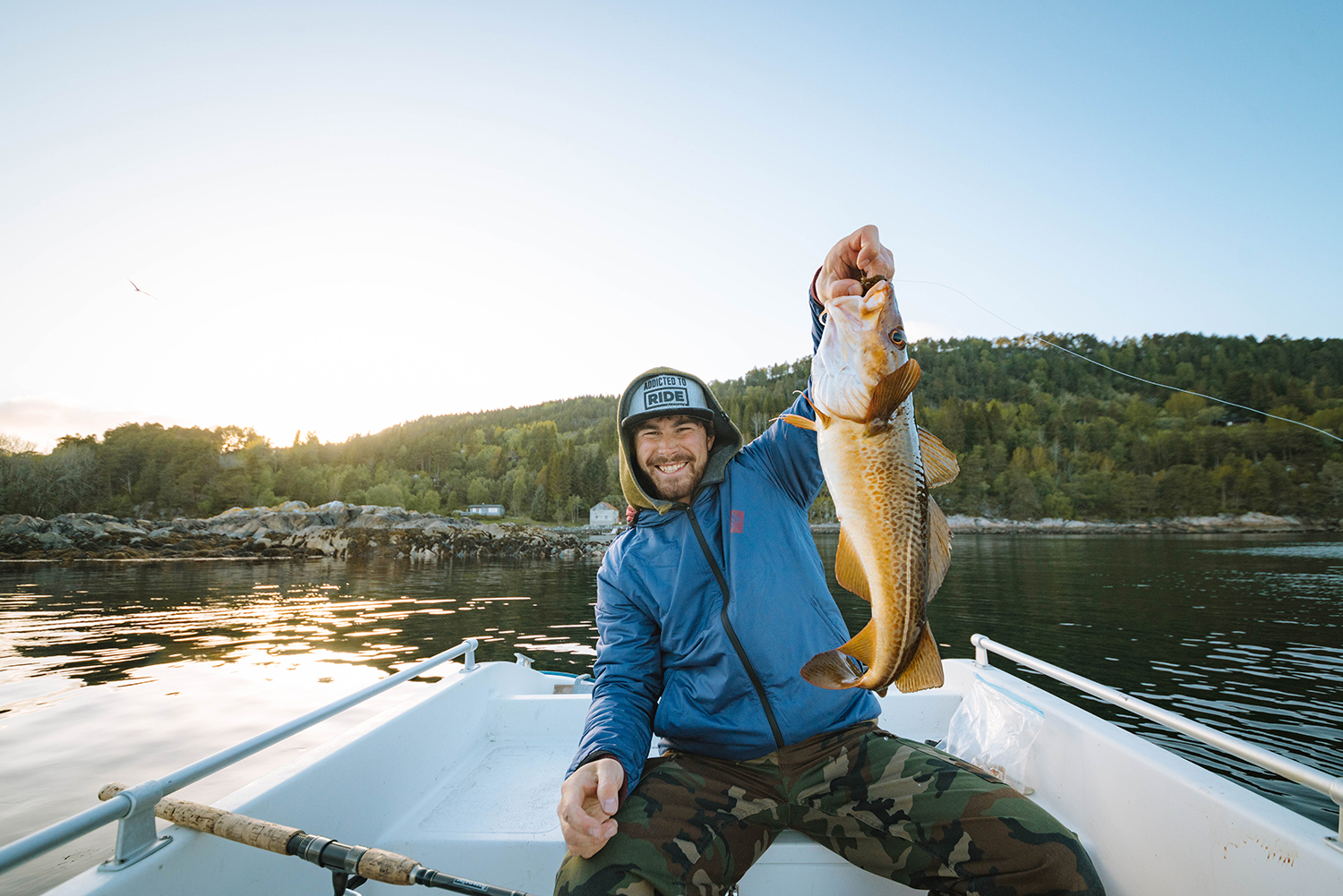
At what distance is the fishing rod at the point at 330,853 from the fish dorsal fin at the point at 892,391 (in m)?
1.98

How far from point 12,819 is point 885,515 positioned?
946 centimetres

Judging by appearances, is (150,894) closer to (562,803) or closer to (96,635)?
(562,803)

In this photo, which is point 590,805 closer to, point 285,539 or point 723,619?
point 723,619

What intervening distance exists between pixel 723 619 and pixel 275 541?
62.5 m

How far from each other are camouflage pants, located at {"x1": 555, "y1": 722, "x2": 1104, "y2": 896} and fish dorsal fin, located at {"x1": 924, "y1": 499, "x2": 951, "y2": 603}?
835mm

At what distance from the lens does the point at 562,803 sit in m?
2.27

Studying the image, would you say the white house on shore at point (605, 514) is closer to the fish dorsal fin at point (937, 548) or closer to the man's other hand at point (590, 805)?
the man's other hand at point (590, 805)

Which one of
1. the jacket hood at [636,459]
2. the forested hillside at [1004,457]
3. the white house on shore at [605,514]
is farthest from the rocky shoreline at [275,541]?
the jacket hood at [636,459]

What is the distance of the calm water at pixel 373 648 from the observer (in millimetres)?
8633

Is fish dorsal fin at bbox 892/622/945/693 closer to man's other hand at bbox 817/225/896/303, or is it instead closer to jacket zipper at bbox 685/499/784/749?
jacket zipper at bbox 685/499/784/749

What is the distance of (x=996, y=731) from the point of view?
421 centimetres

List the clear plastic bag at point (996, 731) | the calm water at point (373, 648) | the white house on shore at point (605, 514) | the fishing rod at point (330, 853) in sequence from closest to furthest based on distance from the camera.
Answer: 1. the fishing rod at point (330, 853)
2. the clear plastic bag at point (996, 731)
3. the calm water at point (373, 648)
4. the white house on shore at point (605, 514)

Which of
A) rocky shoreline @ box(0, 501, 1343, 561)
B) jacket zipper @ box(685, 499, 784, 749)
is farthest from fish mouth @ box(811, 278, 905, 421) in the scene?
rocky shoreline @ box(0, 501, 1343, 561)

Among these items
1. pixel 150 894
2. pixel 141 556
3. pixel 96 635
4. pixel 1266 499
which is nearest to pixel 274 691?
pixel 96 635
